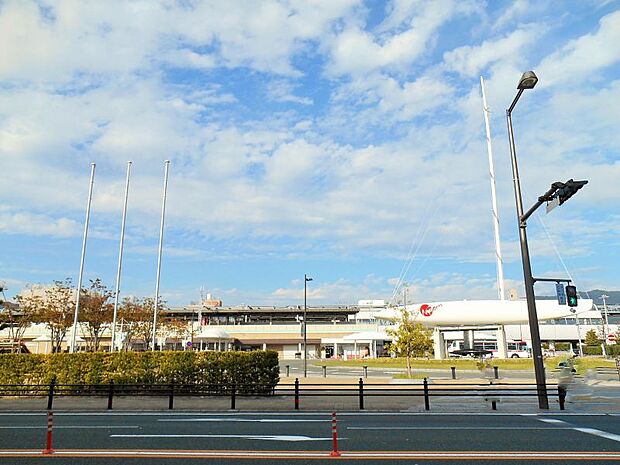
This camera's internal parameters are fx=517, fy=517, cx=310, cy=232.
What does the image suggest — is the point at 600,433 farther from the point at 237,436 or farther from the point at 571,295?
the point at 237,436

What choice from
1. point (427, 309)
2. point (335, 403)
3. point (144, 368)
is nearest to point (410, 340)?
point (335, 403)

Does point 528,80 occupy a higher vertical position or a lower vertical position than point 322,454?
higher

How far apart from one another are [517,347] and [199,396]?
8160 cm

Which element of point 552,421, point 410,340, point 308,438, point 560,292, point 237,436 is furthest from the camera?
point 410,340

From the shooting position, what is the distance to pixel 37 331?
274 ft

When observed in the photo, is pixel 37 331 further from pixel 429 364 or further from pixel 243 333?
pixel 429 364

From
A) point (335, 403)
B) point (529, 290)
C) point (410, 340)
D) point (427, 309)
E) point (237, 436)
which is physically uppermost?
point (427, 309)

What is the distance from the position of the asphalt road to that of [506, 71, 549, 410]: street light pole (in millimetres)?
1478

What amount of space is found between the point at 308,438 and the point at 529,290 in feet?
33.7

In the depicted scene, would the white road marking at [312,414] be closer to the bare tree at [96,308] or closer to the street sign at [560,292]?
the street sign at [560,292]

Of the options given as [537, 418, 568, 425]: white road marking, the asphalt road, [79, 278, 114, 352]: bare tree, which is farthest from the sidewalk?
[79, 278, 114, 352]: bare tree

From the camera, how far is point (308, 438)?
11930 millimetres

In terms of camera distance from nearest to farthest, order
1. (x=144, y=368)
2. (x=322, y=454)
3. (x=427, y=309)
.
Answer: (x=322, y=454)
(x=144, y=368)
(x=427, y=309)

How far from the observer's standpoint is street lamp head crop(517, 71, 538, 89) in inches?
647
